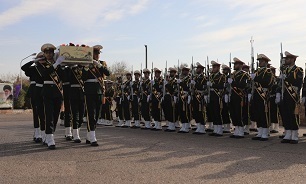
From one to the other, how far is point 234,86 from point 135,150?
400 cm

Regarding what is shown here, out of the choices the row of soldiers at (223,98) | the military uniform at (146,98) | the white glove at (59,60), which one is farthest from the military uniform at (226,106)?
the white glove at (59,60)

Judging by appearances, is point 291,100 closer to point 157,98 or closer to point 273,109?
point 273,109

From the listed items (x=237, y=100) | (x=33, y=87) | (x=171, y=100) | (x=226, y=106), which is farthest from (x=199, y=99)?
(x=33, y=87)

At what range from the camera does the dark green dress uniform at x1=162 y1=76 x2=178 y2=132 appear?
1227 centimetres

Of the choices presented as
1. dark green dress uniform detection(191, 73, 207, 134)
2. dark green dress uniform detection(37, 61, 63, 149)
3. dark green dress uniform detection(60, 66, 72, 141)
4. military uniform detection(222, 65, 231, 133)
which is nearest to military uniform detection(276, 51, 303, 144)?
military uniform detection(222, 65, 231, 133)

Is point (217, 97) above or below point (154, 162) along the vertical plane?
above

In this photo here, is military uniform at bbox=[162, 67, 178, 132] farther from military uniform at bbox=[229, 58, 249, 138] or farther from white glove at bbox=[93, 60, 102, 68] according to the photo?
white glove at bbox=[93, 60, 102, 68]

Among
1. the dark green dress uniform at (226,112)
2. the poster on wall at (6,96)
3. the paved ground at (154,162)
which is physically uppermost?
the poster on wall at (6,96)

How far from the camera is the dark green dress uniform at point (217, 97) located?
427 inches

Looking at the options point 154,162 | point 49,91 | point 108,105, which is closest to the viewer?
point 154,162

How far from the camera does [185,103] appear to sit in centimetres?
1196

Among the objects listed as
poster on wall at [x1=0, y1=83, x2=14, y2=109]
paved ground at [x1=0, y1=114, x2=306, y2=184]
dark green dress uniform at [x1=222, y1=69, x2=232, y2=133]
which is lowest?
paved ground at [x1=0, y1=114, x2=306, y2=184]

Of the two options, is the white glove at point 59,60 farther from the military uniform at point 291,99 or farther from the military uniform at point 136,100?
the military uniform at point 136,100

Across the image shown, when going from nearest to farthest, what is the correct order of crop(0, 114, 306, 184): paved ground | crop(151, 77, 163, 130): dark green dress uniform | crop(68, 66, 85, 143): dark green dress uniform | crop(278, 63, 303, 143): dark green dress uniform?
crop(0, 114, 306, 184): paved ground
crop(68, 66, 85, 143): dark green dress uniform
crop(278, 63, 303, 143): dark green dress uniform
crop(151, 77, 163, 130): dark green dress uniform
